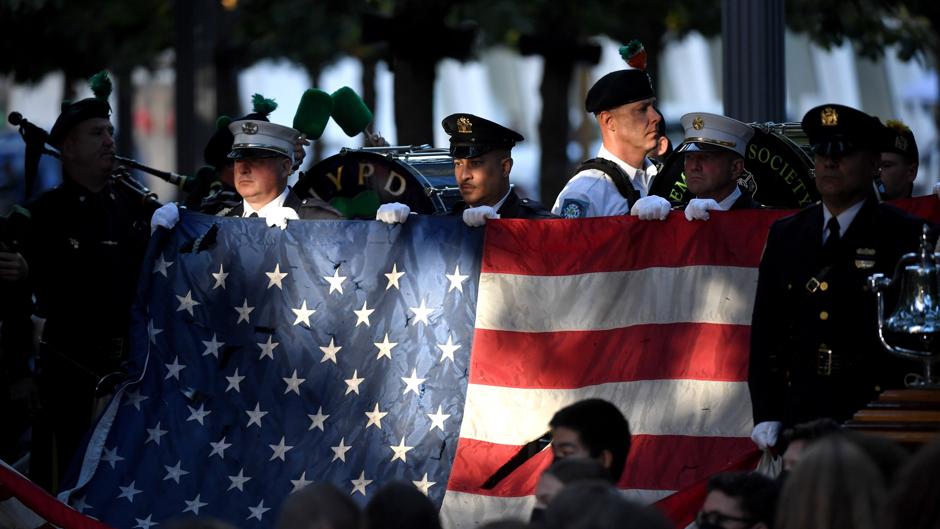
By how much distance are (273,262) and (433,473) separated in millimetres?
1400

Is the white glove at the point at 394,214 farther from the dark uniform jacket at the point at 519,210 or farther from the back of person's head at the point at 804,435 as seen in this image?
the back of person's head at the point at 804,435

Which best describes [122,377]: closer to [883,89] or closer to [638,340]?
[638,340]

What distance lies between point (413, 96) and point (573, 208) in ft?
24.0

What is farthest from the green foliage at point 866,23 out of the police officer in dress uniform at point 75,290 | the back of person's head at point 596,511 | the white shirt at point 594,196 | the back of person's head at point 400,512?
the back of person's head at point 596,511

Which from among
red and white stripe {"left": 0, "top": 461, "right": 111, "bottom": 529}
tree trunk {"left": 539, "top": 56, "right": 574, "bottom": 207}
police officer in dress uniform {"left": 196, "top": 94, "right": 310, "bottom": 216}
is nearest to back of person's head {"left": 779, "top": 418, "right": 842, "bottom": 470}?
red and white stripe {"left": 0, "top": 461, "right": 111, "bottom": 529}

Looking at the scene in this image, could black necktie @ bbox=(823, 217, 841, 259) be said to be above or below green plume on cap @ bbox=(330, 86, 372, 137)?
below

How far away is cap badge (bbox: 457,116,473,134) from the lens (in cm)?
911

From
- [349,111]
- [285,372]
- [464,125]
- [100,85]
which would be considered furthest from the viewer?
[349,111]

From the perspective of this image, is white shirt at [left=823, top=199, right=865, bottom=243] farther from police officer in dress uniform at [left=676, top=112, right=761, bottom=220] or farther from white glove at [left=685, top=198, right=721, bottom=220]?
police officer in dress uniform at [left=676, top=112, right=761, bottom=220]

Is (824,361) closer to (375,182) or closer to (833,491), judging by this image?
(833,491)

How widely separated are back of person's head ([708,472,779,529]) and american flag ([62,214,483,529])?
2.66 meters

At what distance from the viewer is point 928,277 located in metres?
6.71

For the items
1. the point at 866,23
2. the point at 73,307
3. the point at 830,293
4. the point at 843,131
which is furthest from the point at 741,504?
the point at 866,23

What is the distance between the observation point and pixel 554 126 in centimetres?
2025
